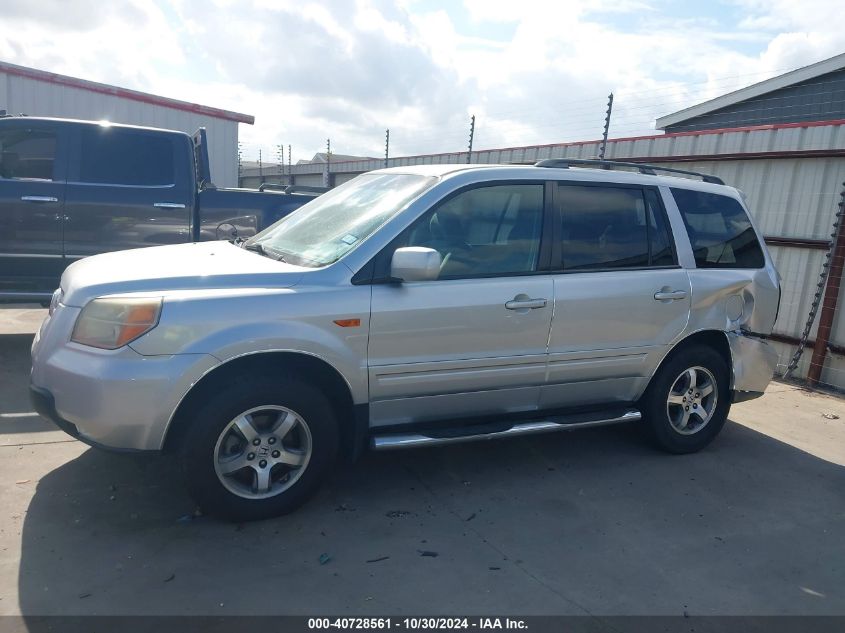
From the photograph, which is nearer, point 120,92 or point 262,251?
point 262,251

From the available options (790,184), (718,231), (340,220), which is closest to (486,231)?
(340,220)

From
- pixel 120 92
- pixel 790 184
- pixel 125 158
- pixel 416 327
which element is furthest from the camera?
pixel 120 92

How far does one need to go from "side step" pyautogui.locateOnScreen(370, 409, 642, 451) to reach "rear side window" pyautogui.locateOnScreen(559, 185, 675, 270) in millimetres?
990

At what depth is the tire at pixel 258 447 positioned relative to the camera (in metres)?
3.39

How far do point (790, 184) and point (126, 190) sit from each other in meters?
7.07

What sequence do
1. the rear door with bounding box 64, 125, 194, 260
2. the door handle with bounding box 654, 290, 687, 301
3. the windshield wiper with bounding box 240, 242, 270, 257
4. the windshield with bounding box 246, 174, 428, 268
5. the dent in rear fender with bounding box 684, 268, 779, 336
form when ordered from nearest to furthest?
the windshield with bounding box 246, 174, 428, 268
the windshield wiper with bounding box 240, 242, 270, 257
the door handle with bounding box 654, 290, 687, 301
the dent in rear fender with bounding box 684, 268, 779, 336
the rear door with bounding box 64, 125, 194, 260

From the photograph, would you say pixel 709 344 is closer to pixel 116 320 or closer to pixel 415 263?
pixel 415 263

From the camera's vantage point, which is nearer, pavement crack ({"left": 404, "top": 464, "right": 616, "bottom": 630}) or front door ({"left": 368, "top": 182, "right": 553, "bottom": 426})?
pavement crack ({"left": 404, "top": 464, "right": 616, "bottom": 630})

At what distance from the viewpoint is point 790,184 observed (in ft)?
24.7

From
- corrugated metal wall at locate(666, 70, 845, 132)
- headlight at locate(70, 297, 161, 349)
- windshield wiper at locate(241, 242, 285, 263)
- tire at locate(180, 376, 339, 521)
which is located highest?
corrugated metal wall at locate(666, 70, 845, 132)

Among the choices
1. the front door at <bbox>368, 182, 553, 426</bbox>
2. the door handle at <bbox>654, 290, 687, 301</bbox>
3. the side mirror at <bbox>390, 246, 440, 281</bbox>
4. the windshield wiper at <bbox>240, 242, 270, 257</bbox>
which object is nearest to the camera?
the side mirror at <bbox>390, 246, 440, 281</bbox>

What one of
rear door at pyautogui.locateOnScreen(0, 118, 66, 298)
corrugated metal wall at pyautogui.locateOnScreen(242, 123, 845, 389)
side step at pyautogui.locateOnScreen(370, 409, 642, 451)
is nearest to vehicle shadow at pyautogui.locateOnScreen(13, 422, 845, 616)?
side step at pyautogui.locateOnScreen(370, 409, 642, 451)

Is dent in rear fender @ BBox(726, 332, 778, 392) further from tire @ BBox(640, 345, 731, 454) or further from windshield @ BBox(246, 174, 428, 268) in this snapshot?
windshield @ BBox(246, 174, 428, 268)

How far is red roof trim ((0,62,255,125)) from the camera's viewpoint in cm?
1210
